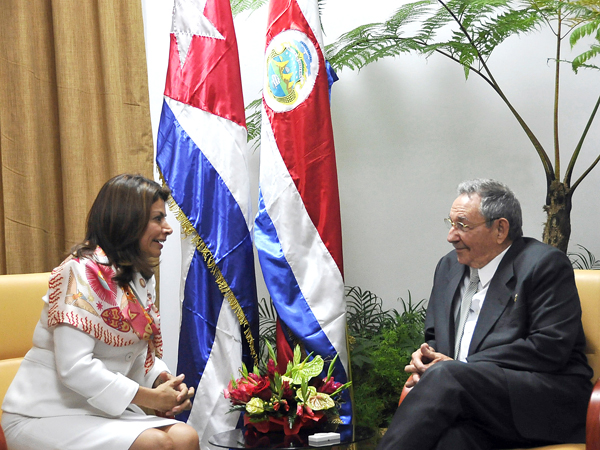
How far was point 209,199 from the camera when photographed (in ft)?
9.35

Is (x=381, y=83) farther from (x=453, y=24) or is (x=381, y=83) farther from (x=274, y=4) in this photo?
(x=274, y=4)

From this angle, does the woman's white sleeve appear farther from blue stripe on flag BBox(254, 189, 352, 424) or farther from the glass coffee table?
blue stripe on flag BBox(254, 189, 352, 424)

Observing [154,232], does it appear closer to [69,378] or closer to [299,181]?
[69,378]

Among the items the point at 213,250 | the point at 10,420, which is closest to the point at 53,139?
the point at 213,250

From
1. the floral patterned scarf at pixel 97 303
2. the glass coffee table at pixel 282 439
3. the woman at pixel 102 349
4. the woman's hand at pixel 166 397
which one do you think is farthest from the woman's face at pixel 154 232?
the glass coffee table at pixel 282 439

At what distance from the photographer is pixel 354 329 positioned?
3.49 m

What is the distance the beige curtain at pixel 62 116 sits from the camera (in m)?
3.00

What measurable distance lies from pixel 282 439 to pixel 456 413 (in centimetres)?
58

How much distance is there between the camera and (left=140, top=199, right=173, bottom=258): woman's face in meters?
2.05

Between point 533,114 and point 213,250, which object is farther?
point 533,114

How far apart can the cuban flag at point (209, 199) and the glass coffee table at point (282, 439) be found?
1.91 ft

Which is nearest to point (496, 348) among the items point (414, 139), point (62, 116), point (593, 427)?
point (593, 427)

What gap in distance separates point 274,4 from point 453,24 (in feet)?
3.70

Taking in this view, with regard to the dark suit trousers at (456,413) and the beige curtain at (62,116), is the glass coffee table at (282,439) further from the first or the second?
the beige curtain at (62,116)
